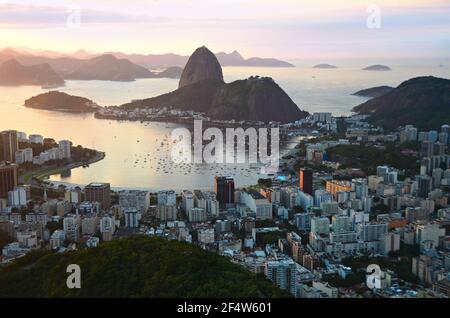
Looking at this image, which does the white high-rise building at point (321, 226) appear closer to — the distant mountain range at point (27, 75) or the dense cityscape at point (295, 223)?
the dense cityscape at point (295, 223)

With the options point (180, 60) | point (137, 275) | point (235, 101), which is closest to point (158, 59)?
point (180, 60)

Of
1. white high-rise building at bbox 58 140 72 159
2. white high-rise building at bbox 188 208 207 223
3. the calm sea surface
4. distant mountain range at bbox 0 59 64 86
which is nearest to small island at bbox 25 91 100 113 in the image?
the calm sea surface

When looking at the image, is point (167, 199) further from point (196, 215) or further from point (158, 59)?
point (158, 59)

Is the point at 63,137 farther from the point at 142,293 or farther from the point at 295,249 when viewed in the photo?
the point at 142,293

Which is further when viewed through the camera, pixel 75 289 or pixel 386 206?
pixel 386 206
